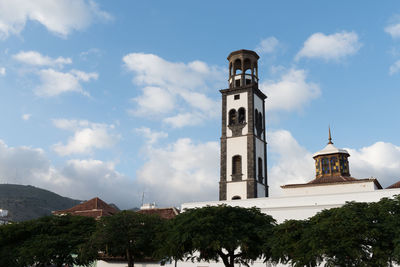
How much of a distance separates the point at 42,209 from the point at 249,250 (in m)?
119

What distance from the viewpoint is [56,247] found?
82.7 ft

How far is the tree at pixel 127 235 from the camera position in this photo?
81.1 feet

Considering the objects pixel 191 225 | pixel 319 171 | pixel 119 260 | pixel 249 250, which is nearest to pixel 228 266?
pixel 249 250

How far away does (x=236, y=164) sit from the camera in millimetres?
35688

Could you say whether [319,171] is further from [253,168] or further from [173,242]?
[173,242]

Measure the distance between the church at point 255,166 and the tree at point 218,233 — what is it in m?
8.28

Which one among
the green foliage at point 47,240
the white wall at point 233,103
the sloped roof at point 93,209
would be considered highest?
the white wall at point 233,103

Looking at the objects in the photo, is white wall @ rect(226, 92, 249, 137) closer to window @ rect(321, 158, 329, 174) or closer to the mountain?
window @ rect(321, 158, 329, 174)

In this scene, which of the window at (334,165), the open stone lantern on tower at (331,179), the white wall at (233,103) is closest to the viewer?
the open stone lantern on tower at (331,179)

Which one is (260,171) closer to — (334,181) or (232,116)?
(232,116)

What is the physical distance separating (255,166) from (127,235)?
1399 centimetres

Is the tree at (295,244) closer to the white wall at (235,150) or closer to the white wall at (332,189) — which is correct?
the white wall at (235,150)

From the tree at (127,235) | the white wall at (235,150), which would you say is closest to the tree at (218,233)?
the tree at (127,235)

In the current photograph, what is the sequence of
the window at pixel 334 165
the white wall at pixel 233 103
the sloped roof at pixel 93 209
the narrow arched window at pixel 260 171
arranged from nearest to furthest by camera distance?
the narrow arched window at pixel 260 171 < the white wall at pixel 233 103 < the window at pixel 334 165 < the sloped roof at pixel 93 209
